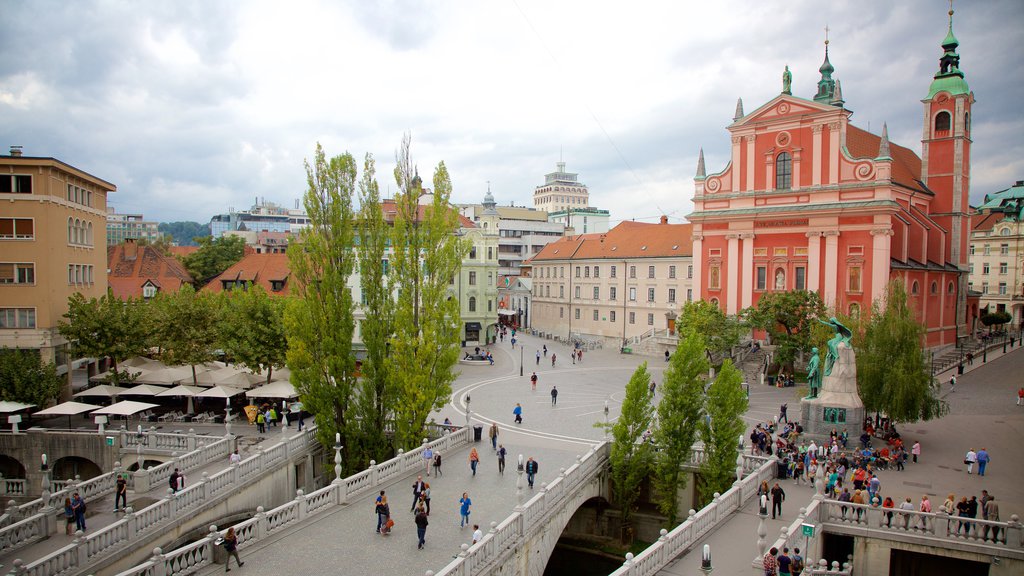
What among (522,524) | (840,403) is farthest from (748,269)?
(522,524)

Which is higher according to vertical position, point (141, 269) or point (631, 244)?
point (631, 244)

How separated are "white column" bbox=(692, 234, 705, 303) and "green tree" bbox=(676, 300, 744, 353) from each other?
726 cm

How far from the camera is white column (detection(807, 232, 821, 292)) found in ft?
151

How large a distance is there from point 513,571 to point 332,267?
1371 cm

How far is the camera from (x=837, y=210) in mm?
44656

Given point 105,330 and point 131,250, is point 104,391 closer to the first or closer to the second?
point 105,330

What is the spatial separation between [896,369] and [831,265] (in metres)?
19.7

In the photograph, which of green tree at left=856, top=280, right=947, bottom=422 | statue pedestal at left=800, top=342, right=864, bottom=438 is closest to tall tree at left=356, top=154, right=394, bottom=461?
statue pedestal at left=800, top=342, right=864, bottom=438

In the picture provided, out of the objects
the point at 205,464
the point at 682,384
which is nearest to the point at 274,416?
the point at 205,464

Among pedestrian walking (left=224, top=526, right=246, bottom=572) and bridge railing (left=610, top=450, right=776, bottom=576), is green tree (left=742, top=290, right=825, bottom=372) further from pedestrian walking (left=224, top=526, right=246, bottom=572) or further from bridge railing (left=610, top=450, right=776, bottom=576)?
pedestrian walking (left=224, top=526, right=246, bottom=572)

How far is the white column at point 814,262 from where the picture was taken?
4588 centimetres

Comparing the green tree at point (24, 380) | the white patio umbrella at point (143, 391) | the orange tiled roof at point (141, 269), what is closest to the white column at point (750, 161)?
the white patio umbrella at point (143, 391)

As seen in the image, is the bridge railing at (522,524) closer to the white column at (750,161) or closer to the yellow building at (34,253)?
the yellow building at (34,253)

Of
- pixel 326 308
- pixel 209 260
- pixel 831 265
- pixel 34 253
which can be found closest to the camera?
pixel 326 308
